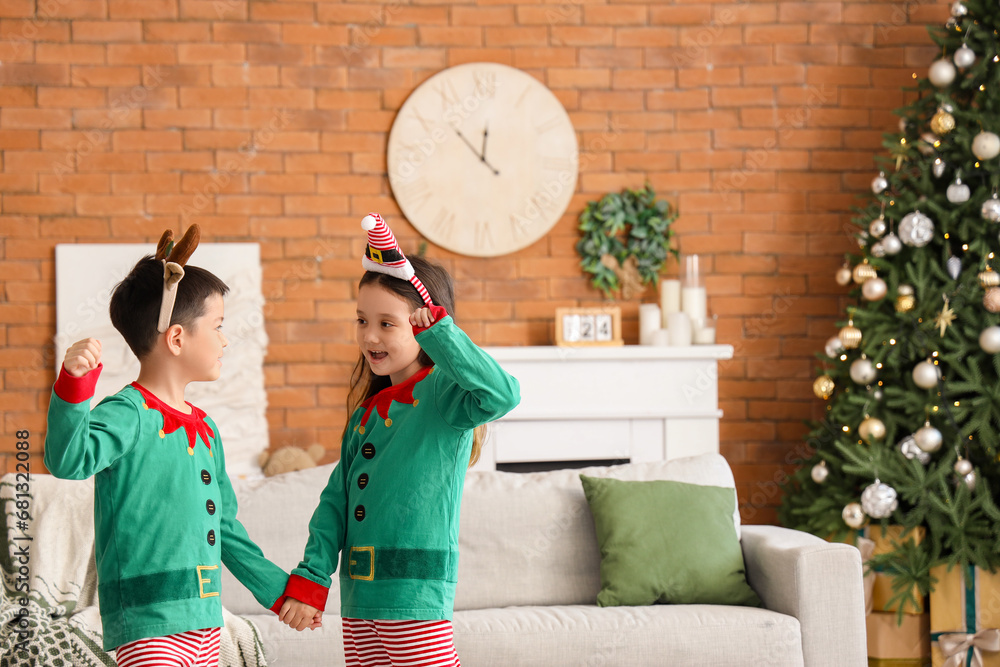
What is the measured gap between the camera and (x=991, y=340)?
2865 mm

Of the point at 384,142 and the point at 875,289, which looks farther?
the point at 384,142

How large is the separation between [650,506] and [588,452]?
1.23 m

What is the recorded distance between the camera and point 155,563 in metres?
1.27

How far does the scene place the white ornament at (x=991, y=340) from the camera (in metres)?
2.86

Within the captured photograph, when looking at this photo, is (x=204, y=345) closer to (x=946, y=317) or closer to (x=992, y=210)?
(x=946, y=317)

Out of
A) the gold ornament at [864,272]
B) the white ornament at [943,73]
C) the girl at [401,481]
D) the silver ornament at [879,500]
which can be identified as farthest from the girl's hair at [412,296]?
the white ornament at [943,73]

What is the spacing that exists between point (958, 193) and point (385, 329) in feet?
8.13

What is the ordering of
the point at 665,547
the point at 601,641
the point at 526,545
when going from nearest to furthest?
the point at 601,641, the point at 665,547, the point at 526,545

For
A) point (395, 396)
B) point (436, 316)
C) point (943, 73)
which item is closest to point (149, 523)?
point (395, 396)

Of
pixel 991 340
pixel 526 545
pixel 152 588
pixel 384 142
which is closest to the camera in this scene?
pixel 152 588

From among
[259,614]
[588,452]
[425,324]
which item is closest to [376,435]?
[425,324]

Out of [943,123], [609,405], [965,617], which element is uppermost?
[943,123]

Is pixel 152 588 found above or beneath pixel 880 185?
beneath

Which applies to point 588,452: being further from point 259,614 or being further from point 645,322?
point 259,614
